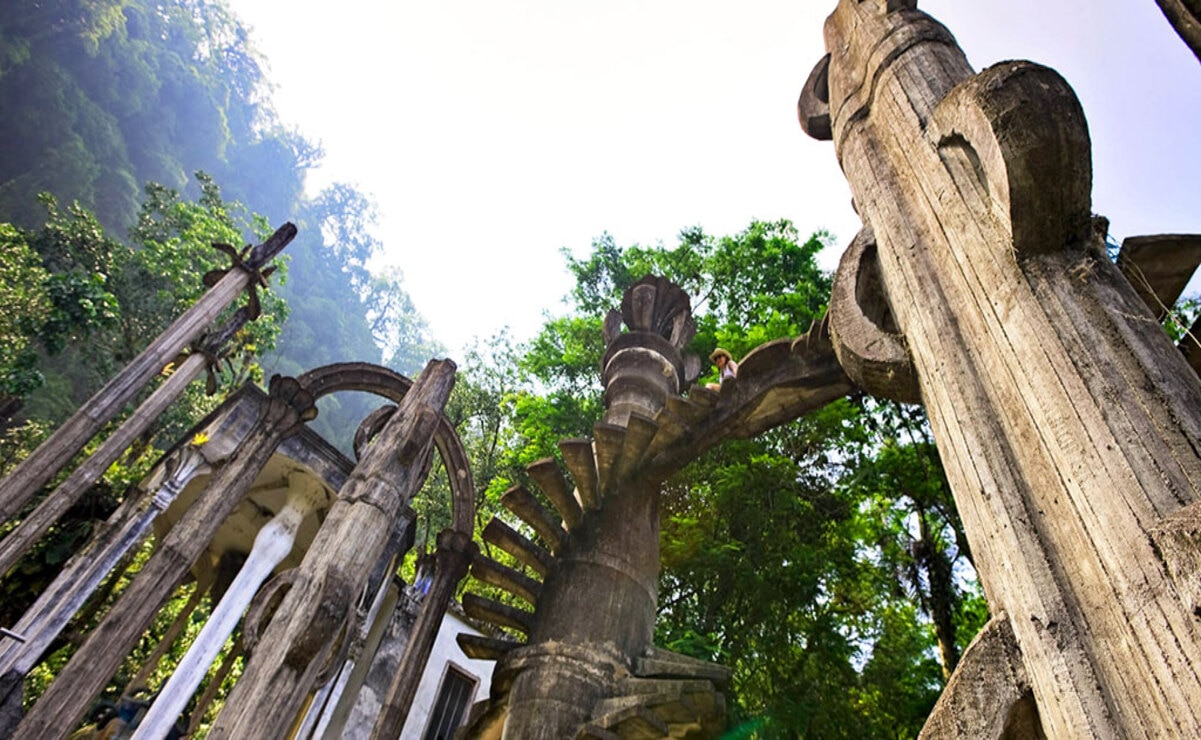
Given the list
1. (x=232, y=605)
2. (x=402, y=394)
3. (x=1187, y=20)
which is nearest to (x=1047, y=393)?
(x=1187, y=20)

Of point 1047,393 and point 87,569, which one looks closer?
point 1047,393

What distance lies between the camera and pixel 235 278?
26.5 ft

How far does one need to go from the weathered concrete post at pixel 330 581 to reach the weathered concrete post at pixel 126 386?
4331mm

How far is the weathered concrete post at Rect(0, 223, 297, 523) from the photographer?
549 centimetres

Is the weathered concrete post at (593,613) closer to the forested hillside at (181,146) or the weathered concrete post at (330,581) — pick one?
the weathered concrete post at (330,581)

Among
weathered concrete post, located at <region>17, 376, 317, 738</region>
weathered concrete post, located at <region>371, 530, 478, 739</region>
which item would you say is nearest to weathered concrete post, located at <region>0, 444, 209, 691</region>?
weathered concrete post, located at <region>17, 376, 317, 738</region>

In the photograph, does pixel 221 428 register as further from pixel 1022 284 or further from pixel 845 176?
pixel 1022 284

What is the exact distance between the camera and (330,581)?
2.73m

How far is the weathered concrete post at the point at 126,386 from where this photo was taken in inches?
216

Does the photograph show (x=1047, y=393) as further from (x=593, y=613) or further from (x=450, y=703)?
(x=450, y=703)

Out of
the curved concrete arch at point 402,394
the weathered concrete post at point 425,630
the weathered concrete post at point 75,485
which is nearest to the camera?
the weathered concrete post at point 425,630

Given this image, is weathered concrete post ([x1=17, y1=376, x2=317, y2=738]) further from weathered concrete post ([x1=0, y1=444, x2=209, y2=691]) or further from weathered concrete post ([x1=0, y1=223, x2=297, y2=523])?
weathered concrete post ([x1=0, y1=444, x2=209, y2=691])

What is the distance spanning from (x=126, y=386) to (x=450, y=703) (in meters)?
9.84

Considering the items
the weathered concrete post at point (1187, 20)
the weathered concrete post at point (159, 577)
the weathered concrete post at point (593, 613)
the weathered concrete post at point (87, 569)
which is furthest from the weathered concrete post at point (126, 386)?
the weathered concrete post at point (1187, 20)
